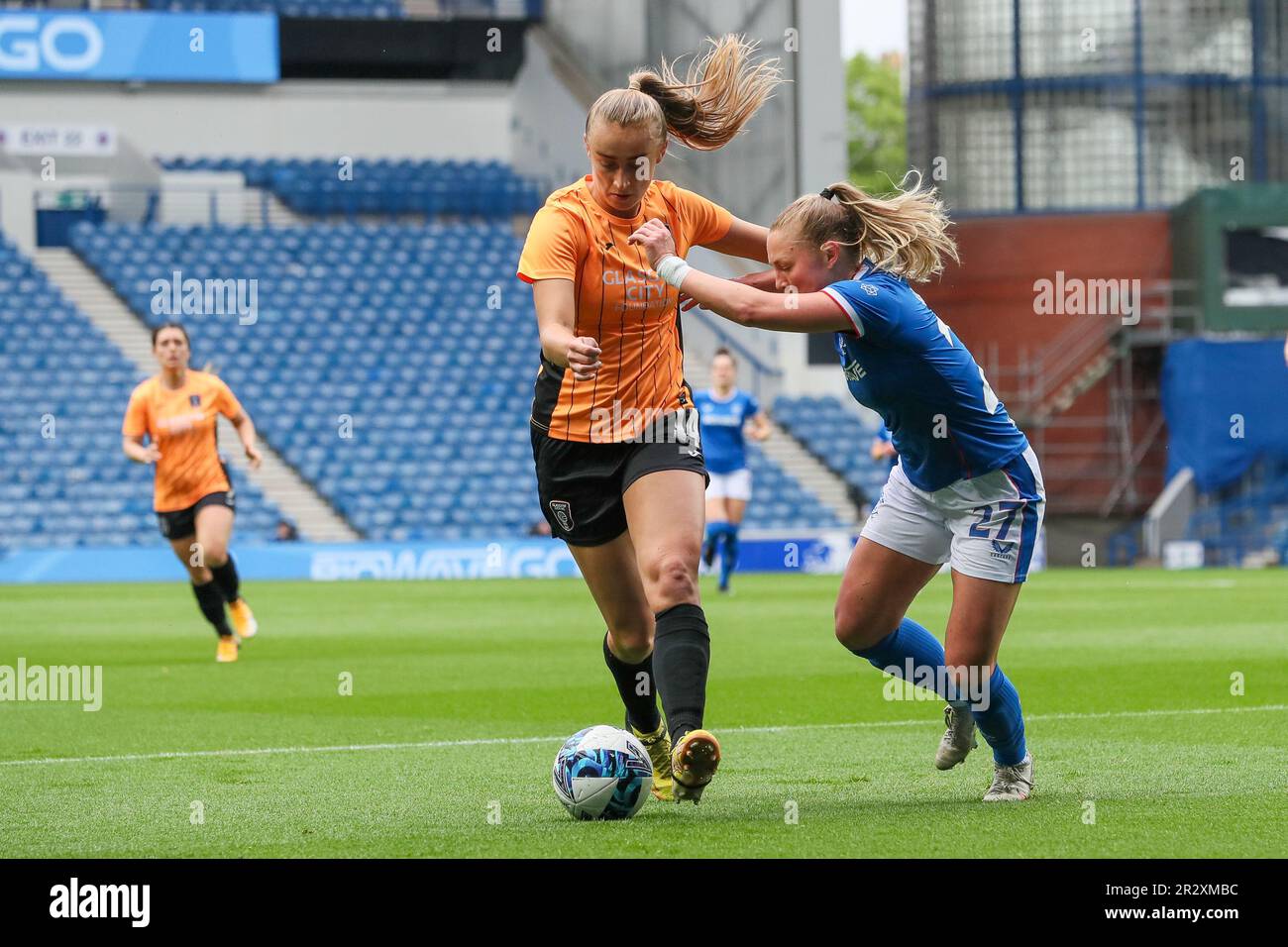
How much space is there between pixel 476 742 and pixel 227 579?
5.56 m

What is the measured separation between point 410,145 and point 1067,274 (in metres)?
12.8

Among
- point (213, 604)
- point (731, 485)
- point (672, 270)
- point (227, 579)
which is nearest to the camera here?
point (672, 270)

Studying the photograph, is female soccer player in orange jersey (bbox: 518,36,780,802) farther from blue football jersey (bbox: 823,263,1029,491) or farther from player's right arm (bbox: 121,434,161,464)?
player's right arm (bbox: 121,434,161,464)

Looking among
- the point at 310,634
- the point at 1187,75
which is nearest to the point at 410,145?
the point at 1187,75

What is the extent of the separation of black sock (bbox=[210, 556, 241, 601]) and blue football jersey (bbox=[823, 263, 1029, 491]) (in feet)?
26.4

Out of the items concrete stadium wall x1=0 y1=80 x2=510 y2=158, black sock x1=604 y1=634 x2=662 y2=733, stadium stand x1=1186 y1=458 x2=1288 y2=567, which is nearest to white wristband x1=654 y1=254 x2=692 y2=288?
black sock x1=604 y1=634 x2=662 y2=733

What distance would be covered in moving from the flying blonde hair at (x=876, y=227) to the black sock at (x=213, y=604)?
26.5ft

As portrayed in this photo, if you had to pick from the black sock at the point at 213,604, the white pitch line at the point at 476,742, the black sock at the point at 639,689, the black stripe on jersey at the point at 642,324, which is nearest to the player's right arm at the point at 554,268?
the black stripe on jersey at the point at 642,324

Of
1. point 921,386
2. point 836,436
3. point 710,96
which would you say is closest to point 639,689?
point 921,386

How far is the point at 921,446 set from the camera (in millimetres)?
6148

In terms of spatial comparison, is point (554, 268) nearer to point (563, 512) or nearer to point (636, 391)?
point (636, 391)

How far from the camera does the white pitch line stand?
7.93m

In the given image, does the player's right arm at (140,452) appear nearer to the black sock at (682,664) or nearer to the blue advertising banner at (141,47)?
the black sock at (682,664)
